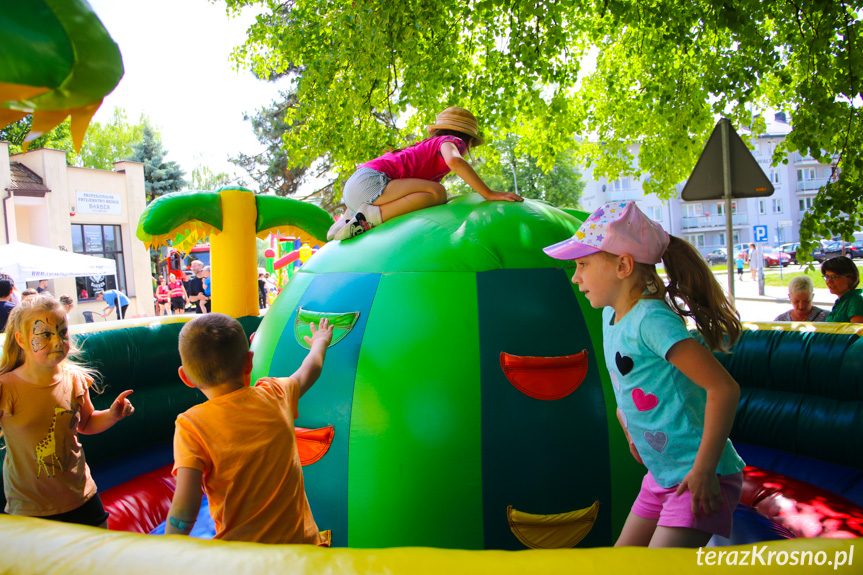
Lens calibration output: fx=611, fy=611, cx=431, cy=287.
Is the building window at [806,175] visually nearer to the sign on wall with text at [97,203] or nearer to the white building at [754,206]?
the white building at [754,206]

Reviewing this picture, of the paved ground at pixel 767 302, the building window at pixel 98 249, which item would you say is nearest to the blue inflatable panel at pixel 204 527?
the paved ground at pixel 767 302

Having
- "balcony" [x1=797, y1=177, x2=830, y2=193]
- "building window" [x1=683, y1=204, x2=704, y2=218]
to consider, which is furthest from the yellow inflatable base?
"balcony" [x1=797, y1=177, x2=830, y2=193]

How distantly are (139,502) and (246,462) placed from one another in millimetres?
2356

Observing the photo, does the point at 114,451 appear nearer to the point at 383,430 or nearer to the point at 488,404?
the point at 383,430

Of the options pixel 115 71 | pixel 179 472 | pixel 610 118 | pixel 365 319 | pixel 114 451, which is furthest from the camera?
pixel 610 118

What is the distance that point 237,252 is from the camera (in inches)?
180

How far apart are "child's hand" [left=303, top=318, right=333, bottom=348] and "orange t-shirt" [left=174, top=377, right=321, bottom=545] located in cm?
61

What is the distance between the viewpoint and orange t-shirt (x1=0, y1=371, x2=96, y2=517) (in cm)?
261

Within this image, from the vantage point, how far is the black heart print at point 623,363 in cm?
202

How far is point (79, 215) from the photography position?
65.3 ft

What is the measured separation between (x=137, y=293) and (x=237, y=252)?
19357 millimetres

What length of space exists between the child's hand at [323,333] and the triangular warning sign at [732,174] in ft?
9.67

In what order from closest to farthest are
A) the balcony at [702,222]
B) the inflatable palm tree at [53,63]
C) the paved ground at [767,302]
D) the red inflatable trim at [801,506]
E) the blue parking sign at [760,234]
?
the inflatable palm tree at [53,63] < the red inflatable trim at [801,506] < the paved ground at [767,302] < the blue parking sign at [760,234] < the balcony at [702,222]

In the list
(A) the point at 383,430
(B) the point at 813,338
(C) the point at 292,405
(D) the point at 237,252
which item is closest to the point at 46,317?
(C) the point at 292,405
